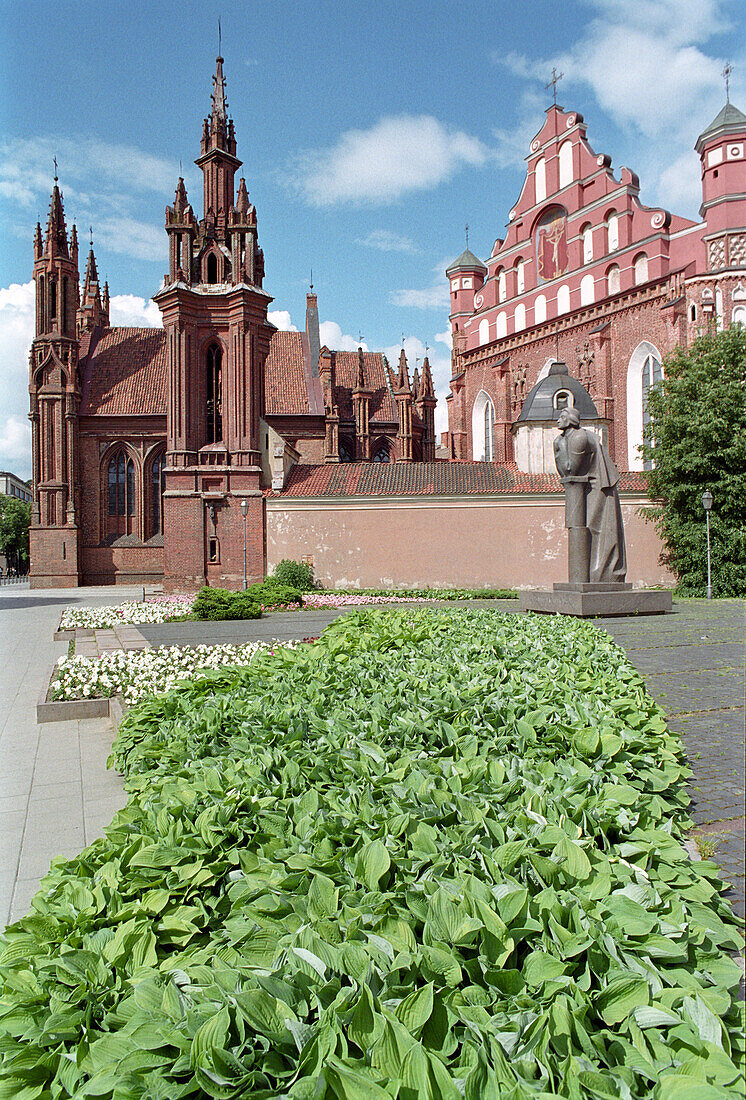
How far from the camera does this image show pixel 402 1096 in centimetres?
137

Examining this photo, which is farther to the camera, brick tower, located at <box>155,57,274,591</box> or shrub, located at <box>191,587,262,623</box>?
brick tower, located at <box>155,57,274,591</box>

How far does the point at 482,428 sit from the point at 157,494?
1854 cm

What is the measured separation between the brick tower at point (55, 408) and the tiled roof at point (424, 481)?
15788mm

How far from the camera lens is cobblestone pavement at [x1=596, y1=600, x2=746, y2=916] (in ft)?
10.3

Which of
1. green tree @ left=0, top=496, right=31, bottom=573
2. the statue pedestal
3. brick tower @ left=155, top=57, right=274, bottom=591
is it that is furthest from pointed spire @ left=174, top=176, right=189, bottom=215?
green tree @ left=0, top=496, right=31, bottom=573

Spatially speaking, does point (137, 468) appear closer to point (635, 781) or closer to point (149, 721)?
point (149, 721)

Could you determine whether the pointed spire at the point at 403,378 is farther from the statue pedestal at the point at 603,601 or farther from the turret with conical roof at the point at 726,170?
the statue pedestal at the point at 603,601

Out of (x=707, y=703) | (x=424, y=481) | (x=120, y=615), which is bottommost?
(x=120, y=615)

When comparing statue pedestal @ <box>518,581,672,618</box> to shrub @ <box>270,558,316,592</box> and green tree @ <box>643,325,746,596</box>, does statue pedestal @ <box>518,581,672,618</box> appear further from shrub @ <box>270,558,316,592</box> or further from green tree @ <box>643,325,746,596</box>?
shrub @ <box>270,558,316,592</box>

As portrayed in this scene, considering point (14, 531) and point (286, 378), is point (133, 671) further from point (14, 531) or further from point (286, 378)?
point (14, 531)

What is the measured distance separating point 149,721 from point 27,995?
330 centimetres

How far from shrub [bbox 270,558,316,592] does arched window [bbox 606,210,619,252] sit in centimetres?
2173

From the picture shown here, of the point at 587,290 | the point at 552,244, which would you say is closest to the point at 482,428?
the point at 587,290

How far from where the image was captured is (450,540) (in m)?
25.0
